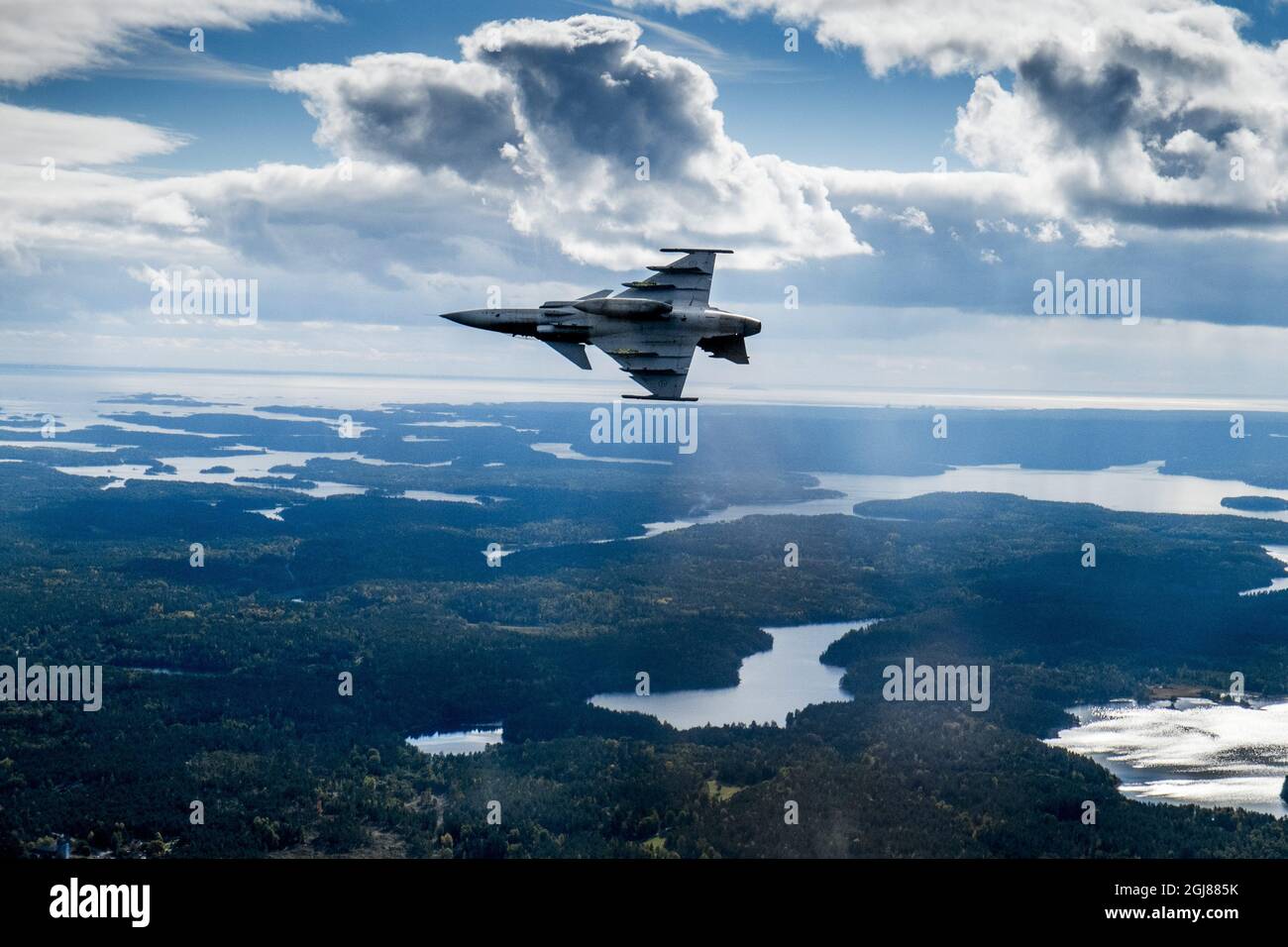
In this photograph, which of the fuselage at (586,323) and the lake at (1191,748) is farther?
the lake at (1191,748)

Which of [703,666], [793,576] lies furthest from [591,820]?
[793,576]

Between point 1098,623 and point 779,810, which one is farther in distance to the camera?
point 1098,623

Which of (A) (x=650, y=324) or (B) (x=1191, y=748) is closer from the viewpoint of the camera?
(A) (x=650, y=324)

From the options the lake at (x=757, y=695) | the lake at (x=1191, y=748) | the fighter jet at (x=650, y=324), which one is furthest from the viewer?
the lake at (x=757, y=695)

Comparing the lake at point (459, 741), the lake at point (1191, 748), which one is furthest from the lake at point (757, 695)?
the lake at point (1191, 748)

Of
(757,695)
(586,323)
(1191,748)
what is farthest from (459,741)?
(1191,748)

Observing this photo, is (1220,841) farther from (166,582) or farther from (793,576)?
(166,582)

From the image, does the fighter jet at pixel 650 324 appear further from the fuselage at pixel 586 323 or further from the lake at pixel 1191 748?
the lake at pixel 1191 748

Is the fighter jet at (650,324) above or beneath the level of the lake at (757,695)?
above

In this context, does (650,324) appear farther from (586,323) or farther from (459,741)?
(459,741)
